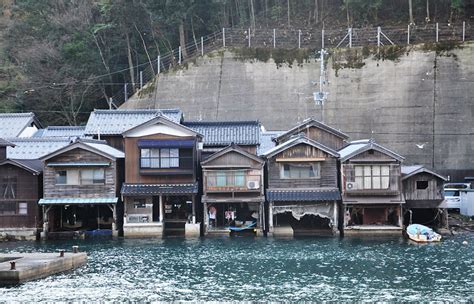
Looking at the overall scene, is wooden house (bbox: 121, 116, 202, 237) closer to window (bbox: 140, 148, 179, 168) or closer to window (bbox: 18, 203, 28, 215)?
window (bbox: 140, 148, 179, 168)

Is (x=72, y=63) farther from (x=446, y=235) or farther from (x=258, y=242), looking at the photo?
(x=446, y=235)

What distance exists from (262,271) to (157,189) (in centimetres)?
1465

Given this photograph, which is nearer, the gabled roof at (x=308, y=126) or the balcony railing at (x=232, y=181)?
the balcony railing at (x=232, y=181)

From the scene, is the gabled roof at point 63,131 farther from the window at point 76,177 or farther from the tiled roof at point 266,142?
the tiled roof at point 266,142

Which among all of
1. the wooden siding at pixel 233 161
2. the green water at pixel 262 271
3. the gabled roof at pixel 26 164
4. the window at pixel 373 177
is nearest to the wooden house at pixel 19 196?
the gabled roof at pixel 26 164

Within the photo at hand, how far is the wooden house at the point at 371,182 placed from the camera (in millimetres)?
41062

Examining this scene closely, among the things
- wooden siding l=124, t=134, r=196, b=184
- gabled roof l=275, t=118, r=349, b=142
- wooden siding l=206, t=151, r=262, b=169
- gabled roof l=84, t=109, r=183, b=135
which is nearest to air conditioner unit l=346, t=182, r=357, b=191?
wooden siding l=206, t=151, r=262, b=169

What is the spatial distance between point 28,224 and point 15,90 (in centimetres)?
2348

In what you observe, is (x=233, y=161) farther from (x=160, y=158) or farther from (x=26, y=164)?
(x=26, y=164)

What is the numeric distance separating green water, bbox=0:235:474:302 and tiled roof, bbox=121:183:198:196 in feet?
11.9

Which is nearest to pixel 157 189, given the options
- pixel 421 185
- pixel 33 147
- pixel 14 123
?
pixel 33 147

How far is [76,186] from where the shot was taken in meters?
42.3

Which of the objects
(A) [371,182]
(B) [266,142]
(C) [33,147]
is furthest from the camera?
(B) [266,142]

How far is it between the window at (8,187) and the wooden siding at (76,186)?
2043mm
